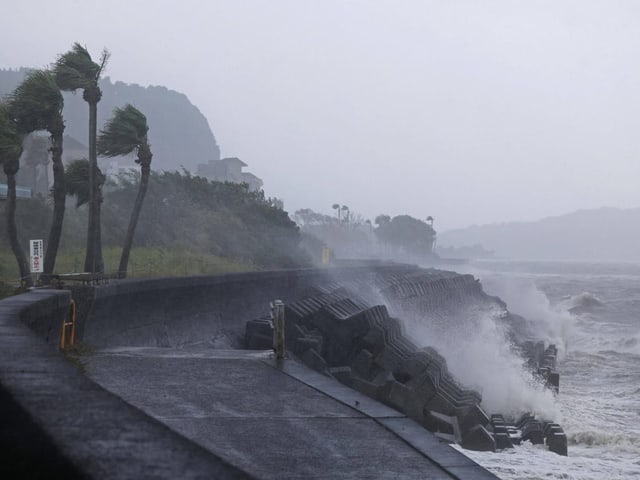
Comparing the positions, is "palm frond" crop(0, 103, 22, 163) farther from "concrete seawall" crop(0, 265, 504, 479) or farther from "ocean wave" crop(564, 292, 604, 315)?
"ocean wave" crop(564, 292, 604, 315)

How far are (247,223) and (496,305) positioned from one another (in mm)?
13402

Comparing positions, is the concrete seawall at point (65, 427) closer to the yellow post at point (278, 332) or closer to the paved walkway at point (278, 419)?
the paved walkway at point (278, 419)

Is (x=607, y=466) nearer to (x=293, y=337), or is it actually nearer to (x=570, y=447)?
(x=570, y=447)

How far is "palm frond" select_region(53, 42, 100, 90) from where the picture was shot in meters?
19.5

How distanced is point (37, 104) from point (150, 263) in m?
9.61

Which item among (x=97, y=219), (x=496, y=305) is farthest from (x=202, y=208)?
(x=97, y=219)

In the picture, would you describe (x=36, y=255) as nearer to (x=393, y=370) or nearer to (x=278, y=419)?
(x=393, y=370)

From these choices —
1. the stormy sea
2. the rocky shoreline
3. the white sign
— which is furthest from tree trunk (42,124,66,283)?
the stormy sea

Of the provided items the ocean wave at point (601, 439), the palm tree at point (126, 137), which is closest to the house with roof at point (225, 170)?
the palm tree at point (126, 137)

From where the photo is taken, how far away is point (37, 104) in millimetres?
17906

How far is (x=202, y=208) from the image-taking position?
45.2 meters

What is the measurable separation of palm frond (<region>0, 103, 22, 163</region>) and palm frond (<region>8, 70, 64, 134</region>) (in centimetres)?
37

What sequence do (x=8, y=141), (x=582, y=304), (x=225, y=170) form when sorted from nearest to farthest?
(x=8, y=141) → (x=582, y=304) → (x=225, y=170)

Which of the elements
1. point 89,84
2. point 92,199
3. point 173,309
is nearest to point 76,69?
point 89,84
